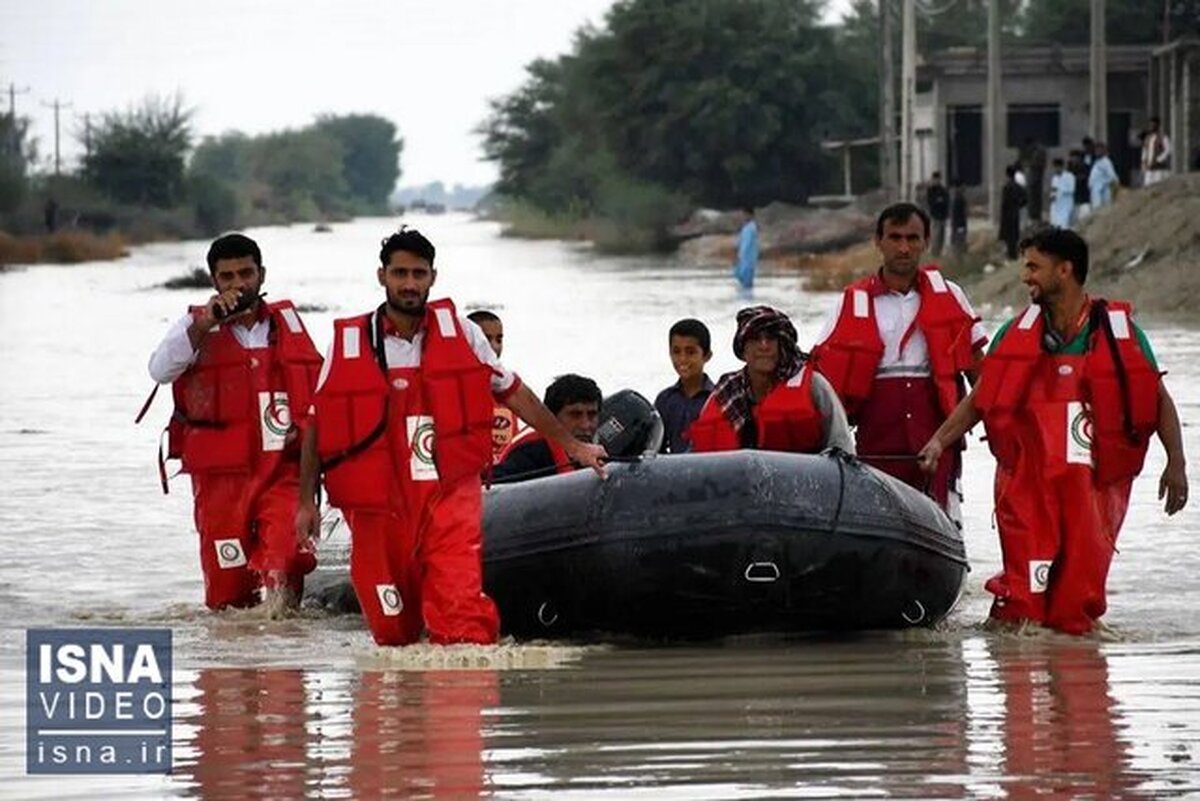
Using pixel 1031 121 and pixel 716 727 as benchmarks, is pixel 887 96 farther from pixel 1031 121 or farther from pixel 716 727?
pixel 716 727

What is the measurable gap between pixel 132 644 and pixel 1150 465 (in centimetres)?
905

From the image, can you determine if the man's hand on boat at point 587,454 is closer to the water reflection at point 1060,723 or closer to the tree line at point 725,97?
the water reflection at point 1060,723

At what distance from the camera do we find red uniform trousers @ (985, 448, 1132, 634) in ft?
34.4

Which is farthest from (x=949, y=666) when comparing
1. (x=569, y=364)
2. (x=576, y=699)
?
(x=569, y=364)

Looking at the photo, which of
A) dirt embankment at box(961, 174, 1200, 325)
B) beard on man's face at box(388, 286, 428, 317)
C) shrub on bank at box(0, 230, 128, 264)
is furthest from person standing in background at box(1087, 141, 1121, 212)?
shrub on bank at box(0, 230, 128, 264)

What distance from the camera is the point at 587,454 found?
10180mm

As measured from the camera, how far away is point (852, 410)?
37.9ft

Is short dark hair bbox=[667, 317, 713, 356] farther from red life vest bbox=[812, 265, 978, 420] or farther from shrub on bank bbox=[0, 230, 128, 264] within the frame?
shrub on bank bbox=[0, 230, 128, 264]

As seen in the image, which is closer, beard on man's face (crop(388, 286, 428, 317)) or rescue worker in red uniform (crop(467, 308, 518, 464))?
beard on man's face (crop(388, 286, 428, 317))

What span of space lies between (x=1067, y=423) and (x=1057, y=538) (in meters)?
0.42

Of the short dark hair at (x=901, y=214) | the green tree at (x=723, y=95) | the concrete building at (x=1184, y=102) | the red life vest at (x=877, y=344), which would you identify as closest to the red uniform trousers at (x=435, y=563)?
the red life vest at (x=877, y=344)

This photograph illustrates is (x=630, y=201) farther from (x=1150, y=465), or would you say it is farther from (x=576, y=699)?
(x=576, y=699)

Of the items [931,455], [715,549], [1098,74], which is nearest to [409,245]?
[715,549]

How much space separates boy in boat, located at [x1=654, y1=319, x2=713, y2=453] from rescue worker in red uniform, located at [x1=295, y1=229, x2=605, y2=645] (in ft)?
7.56
